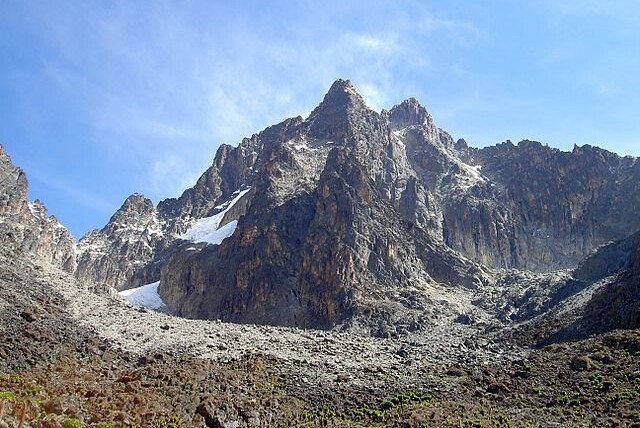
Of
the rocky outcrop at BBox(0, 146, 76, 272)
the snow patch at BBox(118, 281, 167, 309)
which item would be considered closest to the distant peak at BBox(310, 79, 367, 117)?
the snow patch at BBox(118, 281, 167, 309)

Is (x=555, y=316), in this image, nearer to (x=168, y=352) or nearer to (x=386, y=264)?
(x=386, y=264)

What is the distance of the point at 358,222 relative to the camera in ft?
318

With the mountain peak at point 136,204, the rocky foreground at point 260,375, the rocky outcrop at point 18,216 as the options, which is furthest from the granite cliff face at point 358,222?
the rocky outcrop at point 18,216

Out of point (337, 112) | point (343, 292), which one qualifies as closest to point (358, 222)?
point (343, 292)

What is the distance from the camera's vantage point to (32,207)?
125688 mm

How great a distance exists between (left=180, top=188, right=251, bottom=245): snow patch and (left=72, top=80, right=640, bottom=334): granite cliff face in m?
0.64

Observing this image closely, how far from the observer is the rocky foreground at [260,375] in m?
36.8

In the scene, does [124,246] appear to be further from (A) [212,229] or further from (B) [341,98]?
(B) [341,98]

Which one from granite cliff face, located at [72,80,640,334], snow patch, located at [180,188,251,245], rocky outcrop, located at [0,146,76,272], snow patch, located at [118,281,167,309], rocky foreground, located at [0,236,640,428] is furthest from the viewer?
snow patch, located at [180,188,251,245]

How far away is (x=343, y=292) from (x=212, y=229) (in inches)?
2749

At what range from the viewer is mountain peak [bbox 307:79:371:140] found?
140750 mm

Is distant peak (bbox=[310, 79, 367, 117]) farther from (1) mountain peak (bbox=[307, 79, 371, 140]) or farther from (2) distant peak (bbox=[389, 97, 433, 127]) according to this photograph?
(2) distant peak (bbox=[389, 97, 433, 127])

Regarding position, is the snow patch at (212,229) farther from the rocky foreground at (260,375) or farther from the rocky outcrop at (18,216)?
the rocky foreground at (260,375)

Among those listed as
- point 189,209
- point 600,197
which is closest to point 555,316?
point 600,197
